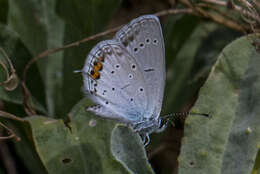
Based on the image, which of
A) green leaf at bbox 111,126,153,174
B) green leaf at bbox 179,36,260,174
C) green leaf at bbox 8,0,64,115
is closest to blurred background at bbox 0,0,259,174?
green leaf at bbox 8,0,64,115

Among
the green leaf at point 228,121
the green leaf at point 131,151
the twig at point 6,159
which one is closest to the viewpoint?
the green leaf at point 131,151

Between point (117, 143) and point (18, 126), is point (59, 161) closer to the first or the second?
point (117, 143)

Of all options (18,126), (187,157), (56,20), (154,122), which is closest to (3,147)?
(18,126)

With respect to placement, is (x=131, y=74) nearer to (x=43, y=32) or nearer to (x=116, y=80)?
(x=116, y=80)

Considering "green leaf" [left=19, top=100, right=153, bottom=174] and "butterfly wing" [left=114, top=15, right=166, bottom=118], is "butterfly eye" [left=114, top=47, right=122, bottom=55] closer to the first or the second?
"butterfly wing" [left=114, top=15, right=166, bottom=118]

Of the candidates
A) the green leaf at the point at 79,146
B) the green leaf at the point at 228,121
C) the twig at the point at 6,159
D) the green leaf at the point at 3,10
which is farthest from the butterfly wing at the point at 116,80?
the twig at the point at 6,159

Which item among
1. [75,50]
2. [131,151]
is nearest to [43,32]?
[75,50]

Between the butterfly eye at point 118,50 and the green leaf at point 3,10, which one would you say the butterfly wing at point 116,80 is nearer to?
the butterfly eye at point 118,50
